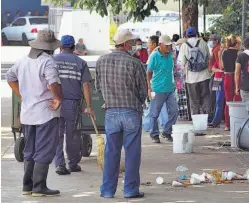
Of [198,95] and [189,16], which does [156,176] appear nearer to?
[198,95]

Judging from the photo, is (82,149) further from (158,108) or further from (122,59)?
(122,59)

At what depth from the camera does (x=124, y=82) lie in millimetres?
8773

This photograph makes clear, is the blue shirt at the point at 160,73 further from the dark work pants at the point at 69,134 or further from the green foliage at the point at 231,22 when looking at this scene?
the green foliage at the point at 231,22

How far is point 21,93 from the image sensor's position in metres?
8.91

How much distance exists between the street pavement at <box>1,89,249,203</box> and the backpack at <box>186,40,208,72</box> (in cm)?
169

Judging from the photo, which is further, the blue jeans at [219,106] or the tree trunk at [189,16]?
the tree trunk at [189,16]

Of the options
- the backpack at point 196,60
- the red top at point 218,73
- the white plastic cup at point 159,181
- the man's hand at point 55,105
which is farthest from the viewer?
the backpack at point 196,60

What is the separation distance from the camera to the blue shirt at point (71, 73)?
1033 cm

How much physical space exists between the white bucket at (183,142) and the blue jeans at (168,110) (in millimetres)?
1074

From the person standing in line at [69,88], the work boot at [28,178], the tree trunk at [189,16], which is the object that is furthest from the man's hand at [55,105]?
the tree trunk at [189,16]

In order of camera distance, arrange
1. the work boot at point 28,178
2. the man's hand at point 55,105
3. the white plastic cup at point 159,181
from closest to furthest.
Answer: the man's hand at point 55,105 < the work boot at point 28,178 < the white plastic cup at point 159,181

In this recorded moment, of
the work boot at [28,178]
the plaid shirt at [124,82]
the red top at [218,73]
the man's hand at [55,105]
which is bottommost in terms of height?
the work boot at [28,178]

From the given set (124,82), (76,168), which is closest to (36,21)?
(76,168)

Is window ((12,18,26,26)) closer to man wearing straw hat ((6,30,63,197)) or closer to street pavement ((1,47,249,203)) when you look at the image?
street pavement ((1,47,249,203))
